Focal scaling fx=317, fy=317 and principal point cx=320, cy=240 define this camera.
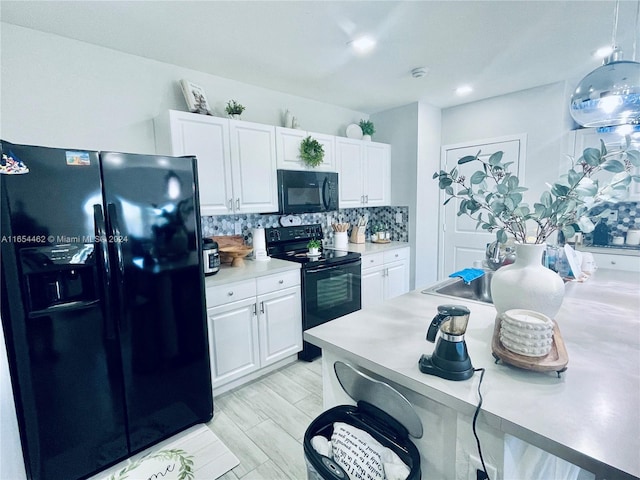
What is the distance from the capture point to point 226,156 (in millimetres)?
2543

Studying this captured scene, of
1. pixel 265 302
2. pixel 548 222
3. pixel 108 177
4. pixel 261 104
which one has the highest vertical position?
pixel 261 104

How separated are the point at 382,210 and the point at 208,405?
9.95 feet

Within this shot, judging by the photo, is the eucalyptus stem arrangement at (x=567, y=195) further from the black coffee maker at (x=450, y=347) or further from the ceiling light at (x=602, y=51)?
the ceiling light at (x=602, y=51)

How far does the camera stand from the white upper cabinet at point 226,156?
2330 millimetres

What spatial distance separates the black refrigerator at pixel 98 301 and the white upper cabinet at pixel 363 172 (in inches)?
75.4

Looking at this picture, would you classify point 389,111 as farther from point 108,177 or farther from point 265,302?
point 108,177

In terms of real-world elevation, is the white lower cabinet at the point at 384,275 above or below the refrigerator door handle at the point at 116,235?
below

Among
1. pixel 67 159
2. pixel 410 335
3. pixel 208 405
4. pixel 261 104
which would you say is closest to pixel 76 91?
pixel 67 159

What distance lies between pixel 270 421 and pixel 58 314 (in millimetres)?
1368

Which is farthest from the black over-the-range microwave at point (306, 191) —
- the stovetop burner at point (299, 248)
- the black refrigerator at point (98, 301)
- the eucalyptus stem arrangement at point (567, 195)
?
the eucalyptus stem arrangement at point (567, 195)

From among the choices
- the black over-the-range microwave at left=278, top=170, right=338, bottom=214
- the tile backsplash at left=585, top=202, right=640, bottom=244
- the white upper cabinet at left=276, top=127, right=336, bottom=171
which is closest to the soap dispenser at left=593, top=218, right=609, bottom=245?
the tile backsplash at left=585, top=202, right=640, bottom=244

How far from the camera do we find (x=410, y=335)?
3.92 ft

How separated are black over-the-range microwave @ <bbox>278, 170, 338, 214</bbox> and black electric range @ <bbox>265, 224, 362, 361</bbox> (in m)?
0.33

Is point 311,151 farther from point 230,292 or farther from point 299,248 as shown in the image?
point 230,292
